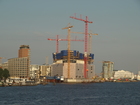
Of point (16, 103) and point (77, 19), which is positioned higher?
point (77, 19)

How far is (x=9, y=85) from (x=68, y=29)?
83.2 meters

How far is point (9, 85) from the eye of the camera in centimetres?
12169

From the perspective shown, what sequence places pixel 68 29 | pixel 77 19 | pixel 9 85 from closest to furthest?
1. pixel 9 85
2. pixel 77 19
3. pixel 68 29

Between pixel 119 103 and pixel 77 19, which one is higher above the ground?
pixel 77 19

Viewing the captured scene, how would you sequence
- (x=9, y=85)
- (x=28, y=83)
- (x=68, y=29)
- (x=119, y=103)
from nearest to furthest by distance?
(x=119, y=103)
(x=9, y=85)
(x=28, y=83)
(x=68, y=29)

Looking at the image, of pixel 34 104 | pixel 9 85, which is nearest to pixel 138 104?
pixel 34 104

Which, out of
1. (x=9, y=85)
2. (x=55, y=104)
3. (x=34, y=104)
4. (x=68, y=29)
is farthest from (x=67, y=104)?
(x=68, y=29)

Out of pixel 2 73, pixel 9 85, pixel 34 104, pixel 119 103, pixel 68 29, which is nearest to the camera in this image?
pixel 34 104

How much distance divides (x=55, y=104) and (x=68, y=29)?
143 meters

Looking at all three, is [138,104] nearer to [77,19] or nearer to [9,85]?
[9,85]

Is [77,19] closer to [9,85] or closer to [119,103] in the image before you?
[9,85]

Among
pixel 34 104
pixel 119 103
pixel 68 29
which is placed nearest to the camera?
pixel 34 104

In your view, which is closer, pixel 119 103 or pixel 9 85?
pixel 119 103

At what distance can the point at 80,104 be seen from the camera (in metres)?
56.1
